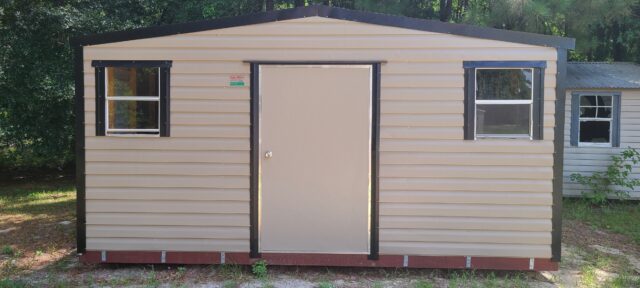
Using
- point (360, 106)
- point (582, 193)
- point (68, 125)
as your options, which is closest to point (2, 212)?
point (68, 125)

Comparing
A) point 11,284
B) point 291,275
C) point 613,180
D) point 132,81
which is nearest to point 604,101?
point 613,180

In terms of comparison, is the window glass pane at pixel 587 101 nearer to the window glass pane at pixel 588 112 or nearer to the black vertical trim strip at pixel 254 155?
the window glass pane at pixel 588 112

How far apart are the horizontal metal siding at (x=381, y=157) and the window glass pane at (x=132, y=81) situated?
15 cm

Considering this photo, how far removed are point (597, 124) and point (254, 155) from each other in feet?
23.6

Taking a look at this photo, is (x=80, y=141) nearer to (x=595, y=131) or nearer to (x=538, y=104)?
(x=538, y=104)

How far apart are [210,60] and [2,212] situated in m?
5.71

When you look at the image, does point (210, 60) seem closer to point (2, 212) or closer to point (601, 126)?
point (2, 212)

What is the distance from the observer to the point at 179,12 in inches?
469

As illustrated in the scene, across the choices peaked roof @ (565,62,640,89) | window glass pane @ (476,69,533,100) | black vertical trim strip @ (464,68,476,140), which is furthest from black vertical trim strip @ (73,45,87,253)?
peaked roof @ (565,62,640,89)

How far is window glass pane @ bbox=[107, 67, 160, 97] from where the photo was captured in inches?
209

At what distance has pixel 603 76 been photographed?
1012 centimetres

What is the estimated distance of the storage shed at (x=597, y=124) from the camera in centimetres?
967

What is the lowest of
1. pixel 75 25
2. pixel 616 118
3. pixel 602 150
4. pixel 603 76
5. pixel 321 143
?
pixel 602 150

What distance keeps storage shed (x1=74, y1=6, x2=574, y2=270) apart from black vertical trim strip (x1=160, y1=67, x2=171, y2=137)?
0.5 inches
